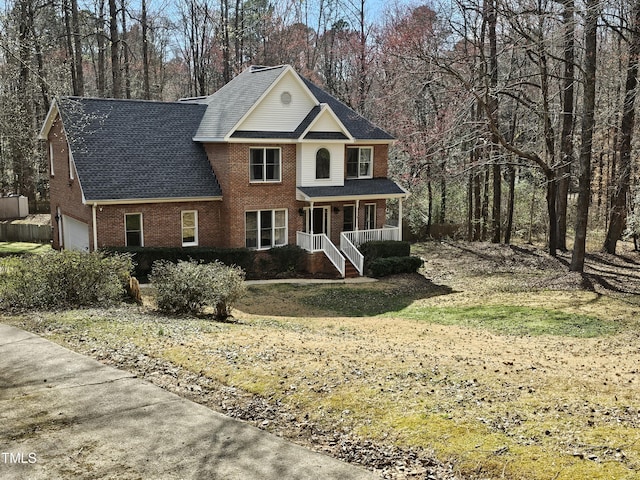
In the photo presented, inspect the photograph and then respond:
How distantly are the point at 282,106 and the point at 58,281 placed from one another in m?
14.5

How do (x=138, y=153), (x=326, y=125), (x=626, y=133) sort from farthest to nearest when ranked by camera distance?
(x=326, y=125) < (x=626, y=133) < (x=138, y=153)

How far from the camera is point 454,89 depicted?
2298 cm

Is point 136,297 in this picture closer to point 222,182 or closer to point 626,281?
point 222,182

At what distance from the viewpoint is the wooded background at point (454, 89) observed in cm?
2256

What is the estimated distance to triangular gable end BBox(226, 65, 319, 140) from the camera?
82.1 feet

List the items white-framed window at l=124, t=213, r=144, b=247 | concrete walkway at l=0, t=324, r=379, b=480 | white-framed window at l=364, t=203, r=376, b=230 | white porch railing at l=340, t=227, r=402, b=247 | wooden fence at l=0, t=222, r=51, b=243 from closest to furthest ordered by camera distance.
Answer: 1. concrete walkway at l=0, t=324, r=379, b=480
2. white-framed window at l=124, t=213, r=144, b=247
3. white porch railing at l=340, t=227, r=402, b=247
4. white-framed window at l=364, t=203, r=376, b=230
5. wooden fence at l=0, t=222, r=51, b=243

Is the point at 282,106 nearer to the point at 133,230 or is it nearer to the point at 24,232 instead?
the point at 133,230

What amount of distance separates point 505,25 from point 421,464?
22.3 m

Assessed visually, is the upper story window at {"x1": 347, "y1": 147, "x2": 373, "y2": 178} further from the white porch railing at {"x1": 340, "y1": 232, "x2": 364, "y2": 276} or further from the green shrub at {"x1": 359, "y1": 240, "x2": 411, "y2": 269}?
the green shrub at {"x1": 359, "y1": 240, "x2": 411, "y2": 269}

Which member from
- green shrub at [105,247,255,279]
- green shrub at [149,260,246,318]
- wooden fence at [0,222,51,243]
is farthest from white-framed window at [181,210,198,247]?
wooden fence at [0,222,51,243]

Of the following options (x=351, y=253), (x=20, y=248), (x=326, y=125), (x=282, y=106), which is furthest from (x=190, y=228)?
(x=20, y=248)

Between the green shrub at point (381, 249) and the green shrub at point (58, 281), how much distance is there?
43.8ft

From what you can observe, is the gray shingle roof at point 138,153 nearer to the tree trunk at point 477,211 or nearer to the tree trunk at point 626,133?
the tree trunk at point 626,133

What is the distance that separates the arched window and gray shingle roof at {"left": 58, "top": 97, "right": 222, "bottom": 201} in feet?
15.1
